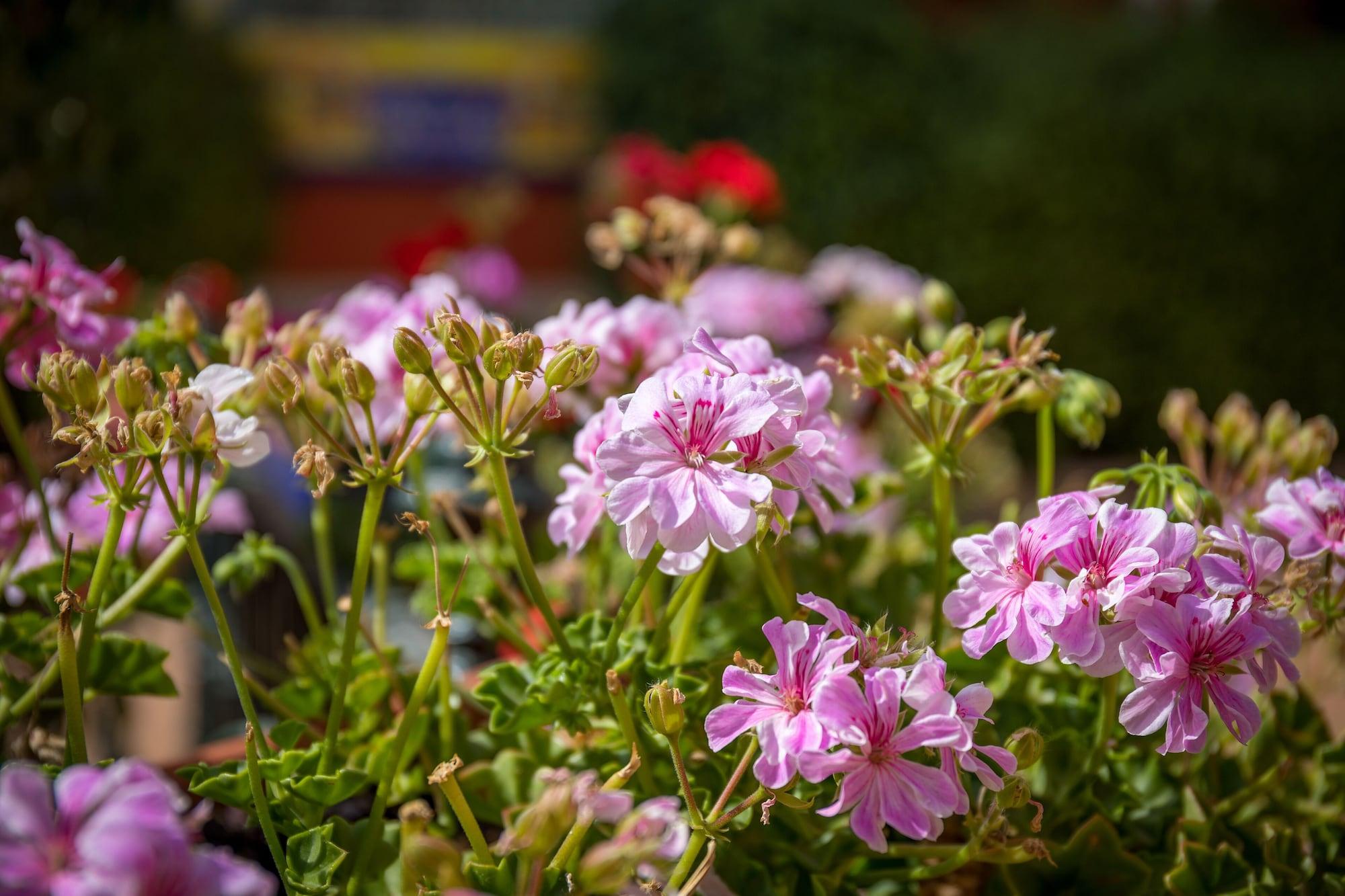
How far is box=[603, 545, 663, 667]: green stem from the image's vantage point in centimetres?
45

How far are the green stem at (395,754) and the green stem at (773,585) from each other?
129mm

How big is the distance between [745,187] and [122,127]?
311 centimetres

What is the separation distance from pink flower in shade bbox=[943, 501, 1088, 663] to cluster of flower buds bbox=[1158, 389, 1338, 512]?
0.74ft

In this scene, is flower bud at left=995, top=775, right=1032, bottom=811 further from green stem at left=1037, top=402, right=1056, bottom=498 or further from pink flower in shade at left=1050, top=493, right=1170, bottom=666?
green stem at left=1037, top=402, right=1056, bottom=498

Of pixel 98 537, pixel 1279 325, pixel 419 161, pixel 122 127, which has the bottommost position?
pixel 1279 325

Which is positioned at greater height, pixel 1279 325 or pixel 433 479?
pixel 433 479

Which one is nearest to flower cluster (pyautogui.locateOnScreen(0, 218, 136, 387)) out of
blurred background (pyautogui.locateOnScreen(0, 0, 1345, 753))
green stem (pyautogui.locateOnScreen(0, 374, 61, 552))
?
green stem (pyautogui.locateOnScreen(0, 374, 61, 552))

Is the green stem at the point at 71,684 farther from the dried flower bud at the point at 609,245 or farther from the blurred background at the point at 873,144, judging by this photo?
the blurred background at the point at 873,144

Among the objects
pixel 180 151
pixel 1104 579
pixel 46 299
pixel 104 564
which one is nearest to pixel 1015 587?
pixel 1104 579

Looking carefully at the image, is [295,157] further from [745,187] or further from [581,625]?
[581,625]

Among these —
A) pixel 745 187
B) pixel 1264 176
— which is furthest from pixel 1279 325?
pixel 745 187

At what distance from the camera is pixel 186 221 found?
14.1 feet

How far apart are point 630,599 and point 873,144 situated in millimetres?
4343

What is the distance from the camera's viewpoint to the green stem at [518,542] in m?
0.45
